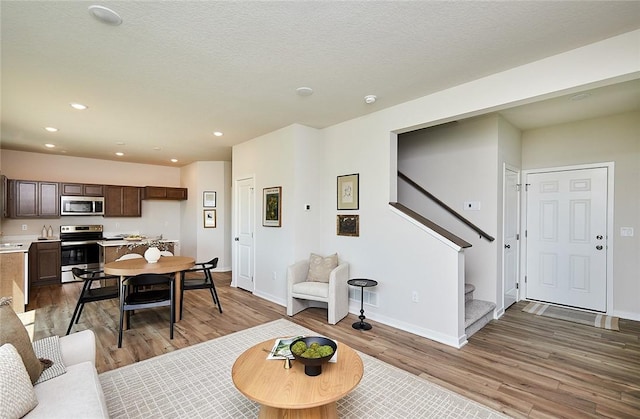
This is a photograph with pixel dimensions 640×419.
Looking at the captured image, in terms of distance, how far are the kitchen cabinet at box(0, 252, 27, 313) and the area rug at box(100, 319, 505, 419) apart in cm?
287

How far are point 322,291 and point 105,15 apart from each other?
3.32m

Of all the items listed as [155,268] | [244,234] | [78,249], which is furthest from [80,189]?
[155,268]

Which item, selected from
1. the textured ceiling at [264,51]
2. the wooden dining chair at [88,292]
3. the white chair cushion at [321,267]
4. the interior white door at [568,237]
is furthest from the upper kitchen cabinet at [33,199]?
the interior white door at [568,237]

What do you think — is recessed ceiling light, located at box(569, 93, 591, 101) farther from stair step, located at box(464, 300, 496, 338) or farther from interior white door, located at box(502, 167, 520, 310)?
stair step, located at box(464, 300, 496, 338)

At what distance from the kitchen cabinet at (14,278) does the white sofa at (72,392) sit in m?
3.26

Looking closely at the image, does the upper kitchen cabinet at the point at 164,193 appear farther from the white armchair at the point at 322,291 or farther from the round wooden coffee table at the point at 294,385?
the round wooden coffee table at the point at 294,385

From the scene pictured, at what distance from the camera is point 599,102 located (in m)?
3.53

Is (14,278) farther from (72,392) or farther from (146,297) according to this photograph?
(72,392)

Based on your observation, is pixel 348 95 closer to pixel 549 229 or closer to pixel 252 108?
pixel 252 108

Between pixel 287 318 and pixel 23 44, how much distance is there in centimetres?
370

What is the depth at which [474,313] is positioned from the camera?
3590mm

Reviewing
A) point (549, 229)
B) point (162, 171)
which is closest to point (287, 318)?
point (549, 229)

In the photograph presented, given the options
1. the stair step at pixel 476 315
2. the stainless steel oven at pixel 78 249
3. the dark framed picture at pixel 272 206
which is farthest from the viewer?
the stainless steel oven at pixel 78 249

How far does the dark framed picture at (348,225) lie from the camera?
4098 mm
